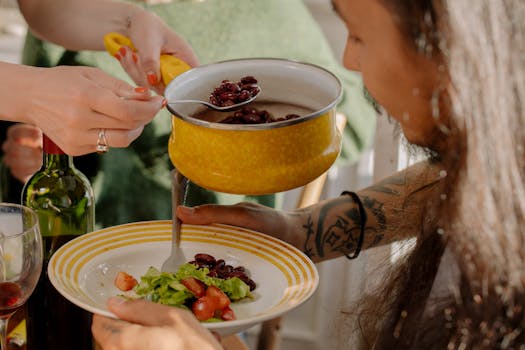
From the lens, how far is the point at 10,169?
175 cm

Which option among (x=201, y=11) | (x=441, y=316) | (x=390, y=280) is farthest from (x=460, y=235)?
(x=201, y=11)

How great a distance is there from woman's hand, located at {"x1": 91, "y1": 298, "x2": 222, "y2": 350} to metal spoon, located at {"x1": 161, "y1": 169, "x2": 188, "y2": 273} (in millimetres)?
178

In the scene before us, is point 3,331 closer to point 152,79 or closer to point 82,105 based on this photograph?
point 82,105

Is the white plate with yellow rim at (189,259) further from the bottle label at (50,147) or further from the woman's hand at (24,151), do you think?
the woman's hand at (24,151)

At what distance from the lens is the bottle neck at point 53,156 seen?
101 centimetres

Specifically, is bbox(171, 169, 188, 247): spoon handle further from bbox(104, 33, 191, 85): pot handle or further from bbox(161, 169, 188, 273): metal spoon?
bbox(104, 33, 191, 85): pot handle

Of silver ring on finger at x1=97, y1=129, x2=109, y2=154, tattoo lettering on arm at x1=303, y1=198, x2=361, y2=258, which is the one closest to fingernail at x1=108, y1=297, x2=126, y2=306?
silver ring on finger at x1=97, y1=129, x2=109, y2=154

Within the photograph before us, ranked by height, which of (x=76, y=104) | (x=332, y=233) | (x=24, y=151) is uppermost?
(x=76, y=104)

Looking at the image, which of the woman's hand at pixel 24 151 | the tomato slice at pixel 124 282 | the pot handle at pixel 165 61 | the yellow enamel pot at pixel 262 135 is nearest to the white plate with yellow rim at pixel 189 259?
the tomato slice at pixel 124 282

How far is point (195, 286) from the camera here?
93 centimetres

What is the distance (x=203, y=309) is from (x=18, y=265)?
0.22 meters

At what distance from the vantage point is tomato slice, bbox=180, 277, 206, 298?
0.92 meters

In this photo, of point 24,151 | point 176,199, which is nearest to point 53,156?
point 176,199

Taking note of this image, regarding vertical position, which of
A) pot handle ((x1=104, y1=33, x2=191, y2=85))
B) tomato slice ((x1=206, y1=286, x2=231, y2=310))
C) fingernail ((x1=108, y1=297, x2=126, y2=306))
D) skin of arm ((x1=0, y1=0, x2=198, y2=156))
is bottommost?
tomato slice ((x1=206, y1=286, x2=231, y2=310))
